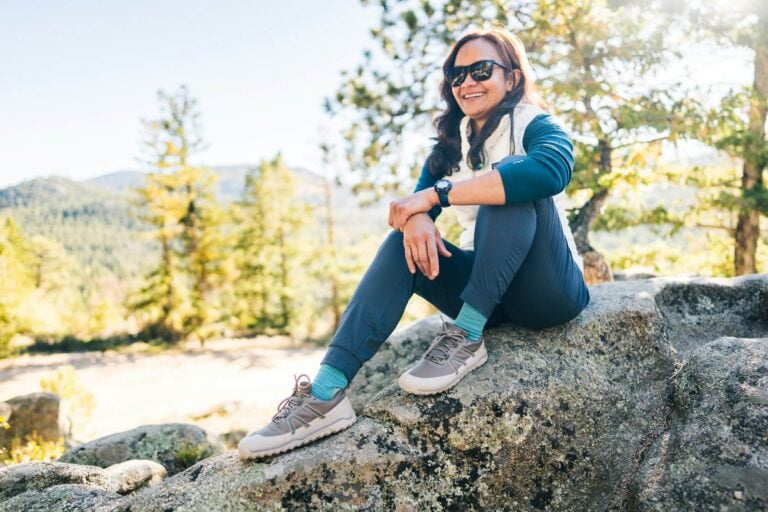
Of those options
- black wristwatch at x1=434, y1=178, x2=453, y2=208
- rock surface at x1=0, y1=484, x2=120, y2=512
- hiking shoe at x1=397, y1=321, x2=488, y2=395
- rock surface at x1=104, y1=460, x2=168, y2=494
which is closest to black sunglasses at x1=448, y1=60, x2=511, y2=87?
black wristwatch at x1=434, y1=178, x2=453, y2=208

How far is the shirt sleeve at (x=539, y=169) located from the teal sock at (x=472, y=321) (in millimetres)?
543

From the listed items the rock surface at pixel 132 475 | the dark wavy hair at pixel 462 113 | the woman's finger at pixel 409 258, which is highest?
the dark wavy hair at pixel 462 113

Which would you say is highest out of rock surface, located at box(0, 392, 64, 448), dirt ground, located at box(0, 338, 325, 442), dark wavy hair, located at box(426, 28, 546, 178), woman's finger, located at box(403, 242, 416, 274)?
dark wavy hair, located at box(426, 28, 546, 178)

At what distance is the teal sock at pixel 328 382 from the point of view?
2342 mm

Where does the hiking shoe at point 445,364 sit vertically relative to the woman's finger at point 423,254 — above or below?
below

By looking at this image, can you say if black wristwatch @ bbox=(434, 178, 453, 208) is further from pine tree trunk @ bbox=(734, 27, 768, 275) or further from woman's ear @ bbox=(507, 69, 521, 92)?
pine tree trunk @ bbox=(734, 27, 768, 275)

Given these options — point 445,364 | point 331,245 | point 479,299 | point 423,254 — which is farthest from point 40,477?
point 331,245

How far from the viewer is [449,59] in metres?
3.09

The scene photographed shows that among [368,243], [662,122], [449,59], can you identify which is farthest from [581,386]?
[368,243]

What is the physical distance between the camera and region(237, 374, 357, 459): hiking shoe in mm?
2213

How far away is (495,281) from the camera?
238cm

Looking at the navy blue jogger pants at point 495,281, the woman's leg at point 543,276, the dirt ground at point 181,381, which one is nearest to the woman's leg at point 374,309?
the navy blue jogger pants at point 495,281

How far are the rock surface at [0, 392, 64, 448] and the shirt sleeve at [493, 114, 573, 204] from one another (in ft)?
23.1

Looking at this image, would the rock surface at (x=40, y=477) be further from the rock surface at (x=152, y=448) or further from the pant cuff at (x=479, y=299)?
the pant cuff at (x=479, y=299)
